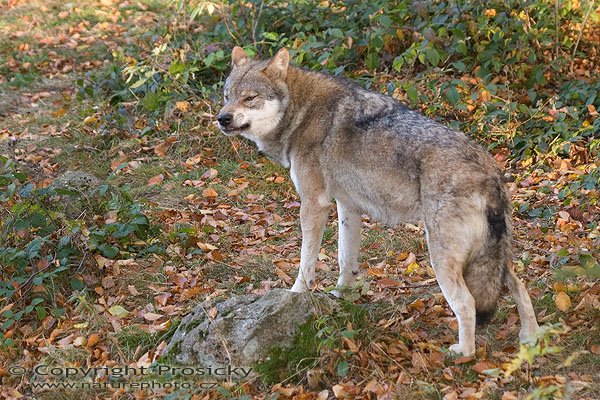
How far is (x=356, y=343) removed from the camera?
5.25 m

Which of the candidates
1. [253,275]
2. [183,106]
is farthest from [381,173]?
[183,106]

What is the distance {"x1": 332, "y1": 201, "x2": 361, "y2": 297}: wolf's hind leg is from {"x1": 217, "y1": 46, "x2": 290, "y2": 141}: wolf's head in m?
0.88

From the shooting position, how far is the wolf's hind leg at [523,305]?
529 centimetres

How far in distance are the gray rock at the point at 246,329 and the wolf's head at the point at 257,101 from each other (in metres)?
1.48

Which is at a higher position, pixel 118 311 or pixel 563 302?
pixel 563 302

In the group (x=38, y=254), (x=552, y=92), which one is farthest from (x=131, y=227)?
(x=552, y=92)

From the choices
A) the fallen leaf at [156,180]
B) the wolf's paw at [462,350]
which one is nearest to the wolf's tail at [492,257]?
the wolf's paw at [462,350]

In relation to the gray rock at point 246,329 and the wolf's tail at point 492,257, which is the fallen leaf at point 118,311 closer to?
the gray rock at point 246,329

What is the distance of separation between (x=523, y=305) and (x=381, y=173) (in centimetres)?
129

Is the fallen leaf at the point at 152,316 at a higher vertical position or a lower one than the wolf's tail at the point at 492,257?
lower

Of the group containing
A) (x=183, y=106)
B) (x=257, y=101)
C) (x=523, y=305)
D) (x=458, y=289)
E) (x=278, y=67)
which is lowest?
(x=183, y=106)

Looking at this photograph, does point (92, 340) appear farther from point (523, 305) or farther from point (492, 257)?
point (523, 305)

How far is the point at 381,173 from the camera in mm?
5613

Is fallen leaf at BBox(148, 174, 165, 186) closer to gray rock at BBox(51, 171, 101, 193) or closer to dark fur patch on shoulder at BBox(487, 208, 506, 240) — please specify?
gray rock at BBox(51, 171, 101, 193)
